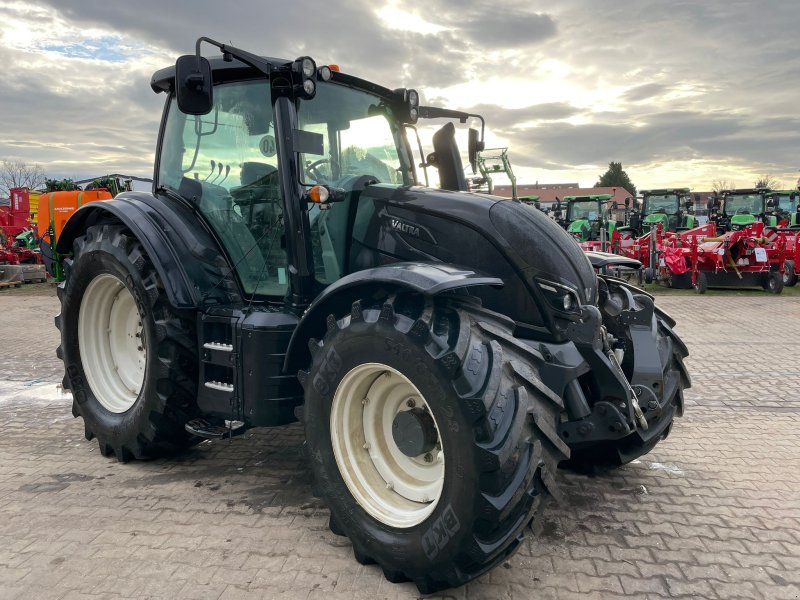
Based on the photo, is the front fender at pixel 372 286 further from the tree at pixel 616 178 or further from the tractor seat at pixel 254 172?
the tree at pixel 616 178

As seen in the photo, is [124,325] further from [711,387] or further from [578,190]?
[578,190]

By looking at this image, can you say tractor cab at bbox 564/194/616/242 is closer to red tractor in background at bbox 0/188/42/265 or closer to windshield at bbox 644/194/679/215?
windshield at bbox 644/194/679/215

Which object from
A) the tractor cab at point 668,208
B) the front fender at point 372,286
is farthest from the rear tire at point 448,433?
the tractor cab at point 668,208

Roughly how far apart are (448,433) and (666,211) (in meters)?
20.0

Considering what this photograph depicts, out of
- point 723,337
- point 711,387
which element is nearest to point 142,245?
point 711,387

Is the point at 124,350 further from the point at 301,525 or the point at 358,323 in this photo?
the point at 358,323

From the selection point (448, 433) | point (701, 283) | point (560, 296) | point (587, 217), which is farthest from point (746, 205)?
point (448, 433)

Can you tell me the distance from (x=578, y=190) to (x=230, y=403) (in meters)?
72.8

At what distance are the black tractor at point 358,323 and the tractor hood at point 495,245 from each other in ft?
0.04

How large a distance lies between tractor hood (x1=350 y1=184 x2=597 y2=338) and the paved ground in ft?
3.86

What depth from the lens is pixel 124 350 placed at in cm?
477

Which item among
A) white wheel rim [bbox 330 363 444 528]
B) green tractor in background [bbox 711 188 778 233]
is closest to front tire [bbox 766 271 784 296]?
green tractor in background [bbox 711 188 778 233]

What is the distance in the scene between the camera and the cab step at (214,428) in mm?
3779

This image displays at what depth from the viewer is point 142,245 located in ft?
13.4
